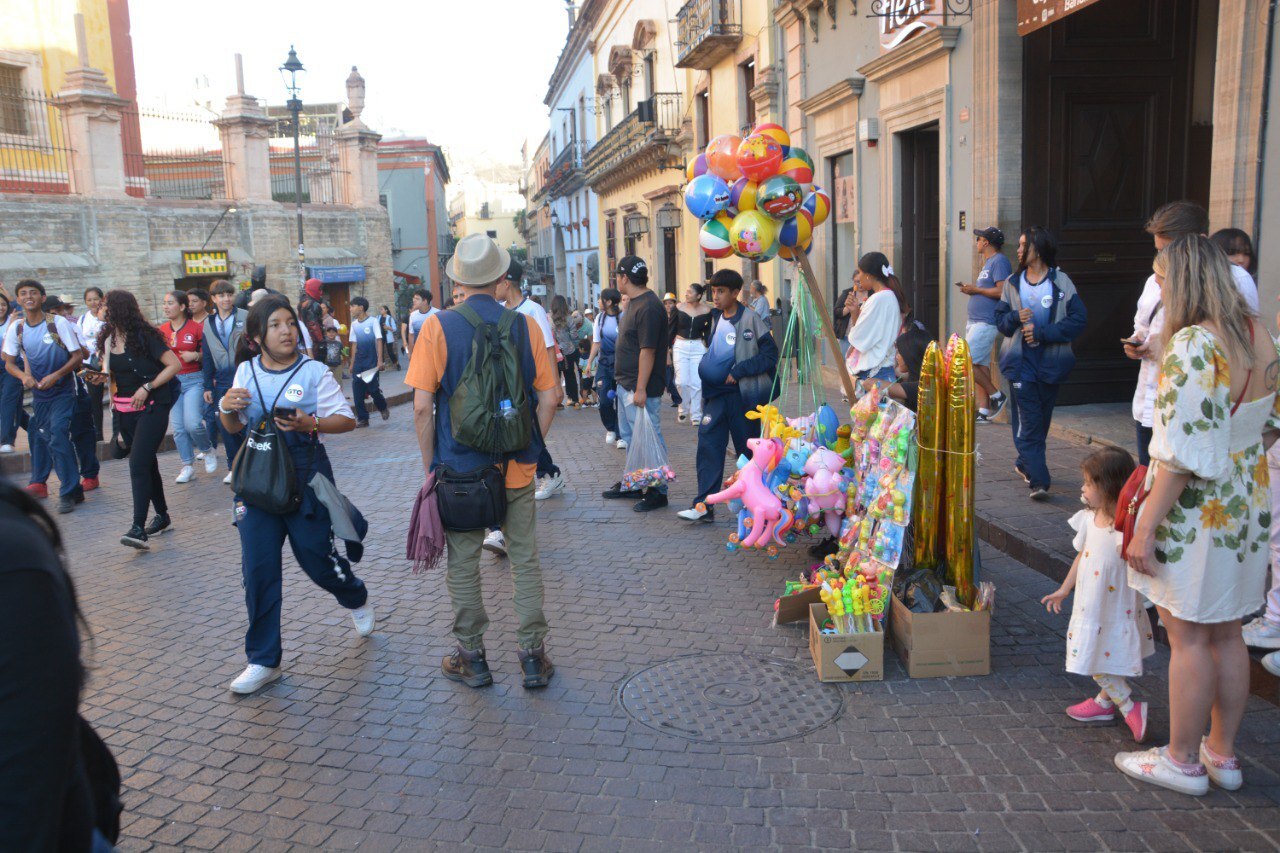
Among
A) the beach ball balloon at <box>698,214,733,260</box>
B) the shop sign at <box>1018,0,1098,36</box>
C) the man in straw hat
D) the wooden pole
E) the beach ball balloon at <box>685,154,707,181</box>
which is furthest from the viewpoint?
the shop sign at <box>1018,0,1098,36</box>

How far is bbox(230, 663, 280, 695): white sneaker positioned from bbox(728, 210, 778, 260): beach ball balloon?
3360mm

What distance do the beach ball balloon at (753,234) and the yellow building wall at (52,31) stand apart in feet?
74.4

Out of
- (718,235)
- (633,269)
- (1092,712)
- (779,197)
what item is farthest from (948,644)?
(633,269)

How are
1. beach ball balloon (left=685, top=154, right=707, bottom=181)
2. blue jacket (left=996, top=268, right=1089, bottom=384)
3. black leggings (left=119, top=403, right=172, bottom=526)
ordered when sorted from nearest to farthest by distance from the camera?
beach ball balloon (left=685, top=154, right=707, bottom=181) < blue jacket (left=996, top=268, right=1089, bottom=384) < black leggings (left=119, top=403, right=172, bottom=526)

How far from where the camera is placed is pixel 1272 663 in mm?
4008

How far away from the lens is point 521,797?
3578 millimetres

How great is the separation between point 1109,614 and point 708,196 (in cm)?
326

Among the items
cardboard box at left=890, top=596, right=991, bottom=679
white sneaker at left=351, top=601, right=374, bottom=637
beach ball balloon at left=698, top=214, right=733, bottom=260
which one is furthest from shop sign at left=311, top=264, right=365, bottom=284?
cardboard box at left=890, top=596, right=991, bottom=679

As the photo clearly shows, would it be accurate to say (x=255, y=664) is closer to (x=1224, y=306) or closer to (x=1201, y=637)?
(x=1201, y=637)

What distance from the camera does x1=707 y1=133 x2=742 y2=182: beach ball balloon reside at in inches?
232

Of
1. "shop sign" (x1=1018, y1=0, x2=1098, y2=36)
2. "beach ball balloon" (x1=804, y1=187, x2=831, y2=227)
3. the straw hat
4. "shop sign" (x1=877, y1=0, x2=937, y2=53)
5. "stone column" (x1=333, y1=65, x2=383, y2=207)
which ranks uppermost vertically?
"stone column" (x1=333, y1=65, x2=383, y2=207)

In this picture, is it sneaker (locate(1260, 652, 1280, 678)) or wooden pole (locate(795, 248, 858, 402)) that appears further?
wooden pole (locate(795, 248, 858, 402))

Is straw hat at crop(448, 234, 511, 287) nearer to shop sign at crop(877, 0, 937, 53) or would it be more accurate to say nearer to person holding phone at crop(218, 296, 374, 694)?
person holding phone at crop(218, 296, 374, 694)

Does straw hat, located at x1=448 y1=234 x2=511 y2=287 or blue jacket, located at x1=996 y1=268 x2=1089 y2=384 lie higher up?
straw hat, located at x1=448 y1=234 x2=511 y2=287
